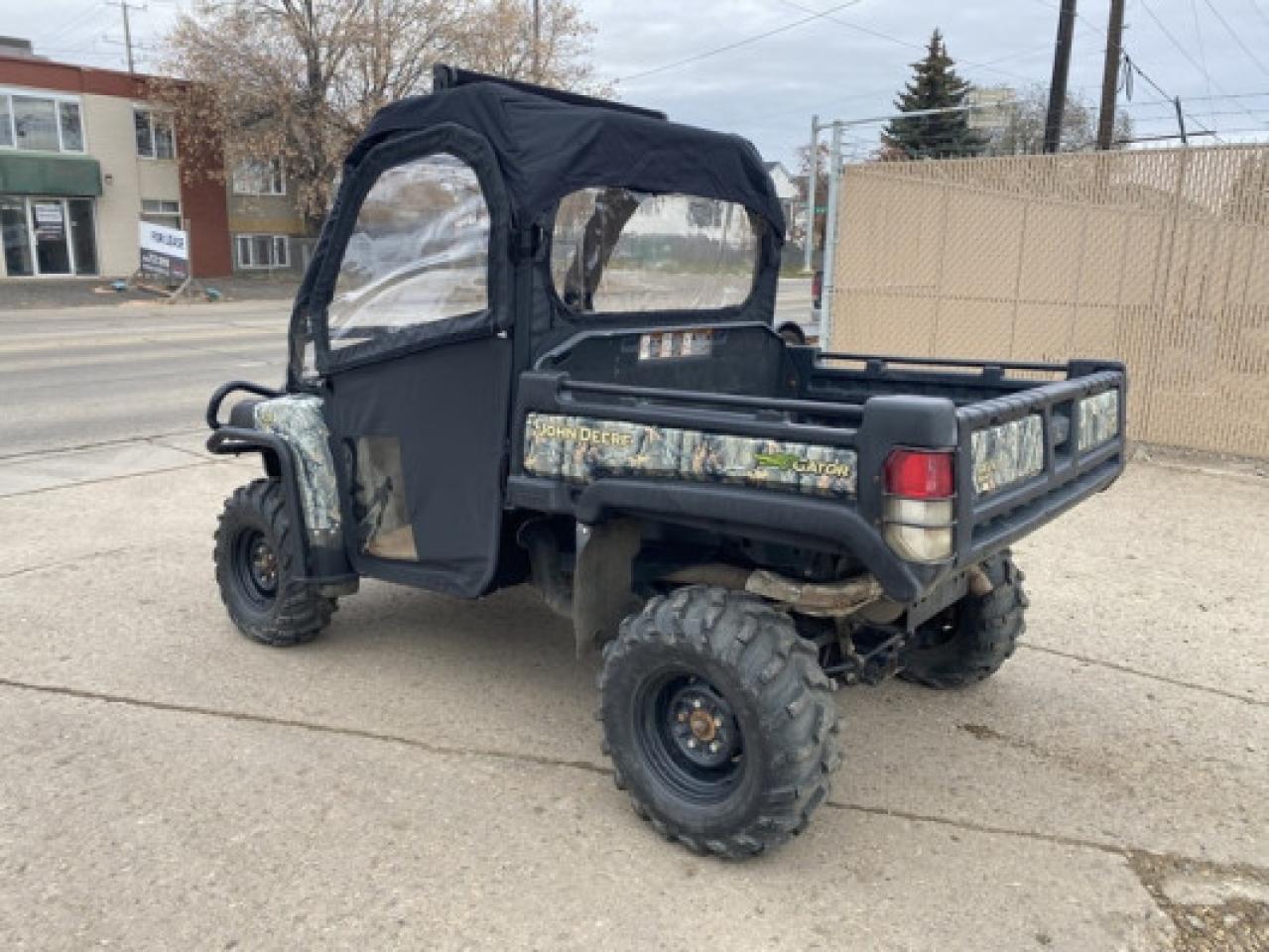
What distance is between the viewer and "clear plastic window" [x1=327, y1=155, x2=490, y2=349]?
3912 mm

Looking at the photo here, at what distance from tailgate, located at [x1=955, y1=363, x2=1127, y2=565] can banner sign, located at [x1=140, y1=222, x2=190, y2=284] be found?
29.3 meters

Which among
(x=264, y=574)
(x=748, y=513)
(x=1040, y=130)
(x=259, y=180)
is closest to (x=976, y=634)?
(x=748, y=513)

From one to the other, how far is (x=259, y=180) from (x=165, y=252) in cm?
1079

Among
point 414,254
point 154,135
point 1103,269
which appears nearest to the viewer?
point 414,254

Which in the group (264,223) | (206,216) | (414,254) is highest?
(206,216)

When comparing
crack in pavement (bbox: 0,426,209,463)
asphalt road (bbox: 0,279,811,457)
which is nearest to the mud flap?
crack in pavement (bbox: 0,426,209,463)

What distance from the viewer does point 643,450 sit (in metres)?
3.28

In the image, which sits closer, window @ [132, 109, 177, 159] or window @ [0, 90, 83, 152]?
window @ [0, 90, 83, 152]

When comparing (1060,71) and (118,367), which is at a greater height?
(1060,71)

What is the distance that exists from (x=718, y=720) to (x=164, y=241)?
29691mm

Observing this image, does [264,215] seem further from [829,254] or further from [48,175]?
[829,254]

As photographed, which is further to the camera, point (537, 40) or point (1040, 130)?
point (537, 40)

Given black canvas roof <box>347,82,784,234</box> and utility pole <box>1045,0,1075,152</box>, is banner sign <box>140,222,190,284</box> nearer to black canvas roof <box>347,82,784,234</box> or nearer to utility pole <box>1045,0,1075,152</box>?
utility pole <box>1045,0,1075,152</box>

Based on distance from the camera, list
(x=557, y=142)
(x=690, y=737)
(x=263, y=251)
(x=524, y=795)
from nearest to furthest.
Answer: (x=690, y=737) < (x=524, y=795) < (x=557, y=142) < (x=263, y=251)
